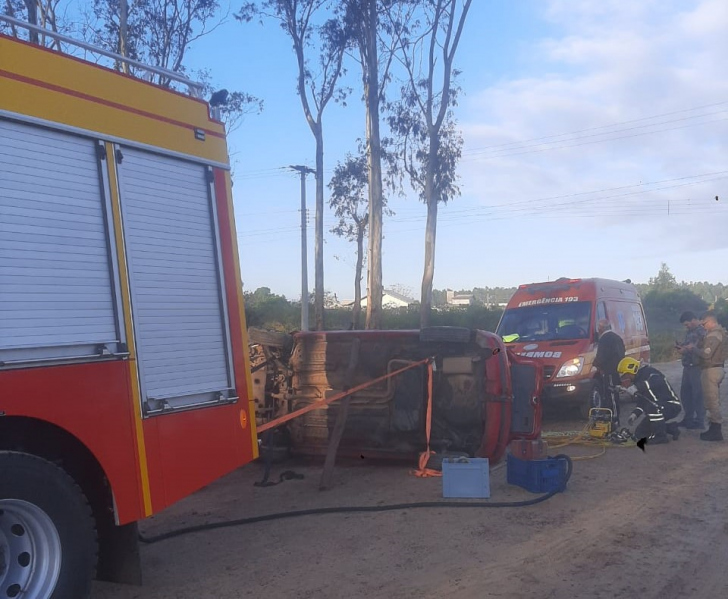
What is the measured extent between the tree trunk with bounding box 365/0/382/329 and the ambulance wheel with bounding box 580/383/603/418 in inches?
564

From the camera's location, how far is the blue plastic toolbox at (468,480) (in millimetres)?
7445

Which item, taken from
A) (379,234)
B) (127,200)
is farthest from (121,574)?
(379,234)

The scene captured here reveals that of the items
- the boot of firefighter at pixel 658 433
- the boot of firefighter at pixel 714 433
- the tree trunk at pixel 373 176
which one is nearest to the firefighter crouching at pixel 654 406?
the boot of firefighter at pixel 658 433

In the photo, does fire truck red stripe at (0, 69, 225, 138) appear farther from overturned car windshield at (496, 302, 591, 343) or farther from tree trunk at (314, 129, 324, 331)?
tree trunk at (314, 129, 324, 331)

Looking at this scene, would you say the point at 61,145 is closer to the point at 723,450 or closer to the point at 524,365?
the point at 524,365

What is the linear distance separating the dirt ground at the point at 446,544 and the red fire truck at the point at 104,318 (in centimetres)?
96

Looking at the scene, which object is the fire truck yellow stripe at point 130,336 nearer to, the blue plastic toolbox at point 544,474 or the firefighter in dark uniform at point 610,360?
the blue plastic toolbox at point 544,474

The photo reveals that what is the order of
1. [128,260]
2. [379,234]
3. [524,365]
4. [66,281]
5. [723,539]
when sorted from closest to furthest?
[66,281] < [128,260] < [723,539] < [524,365] < [379,234]

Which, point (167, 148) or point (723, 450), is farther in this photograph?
point (723, 450)

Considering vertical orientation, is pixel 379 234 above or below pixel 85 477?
above

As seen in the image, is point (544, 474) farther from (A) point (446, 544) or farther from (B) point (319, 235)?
(B) point (319, 235)

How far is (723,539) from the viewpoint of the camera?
6.18m

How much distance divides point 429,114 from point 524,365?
71.2ft

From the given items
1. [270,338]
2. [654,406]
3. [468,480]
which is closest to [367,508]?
[468,480]
